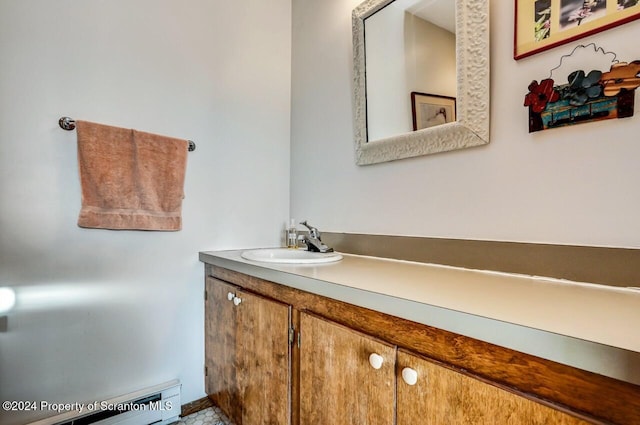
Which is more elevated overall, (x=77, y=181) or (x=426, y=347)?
(x=77, y=181)

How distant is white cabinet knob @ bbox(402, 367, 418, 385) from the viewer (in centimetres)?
65

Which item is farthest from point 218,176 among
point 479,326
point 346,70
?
point 479,326

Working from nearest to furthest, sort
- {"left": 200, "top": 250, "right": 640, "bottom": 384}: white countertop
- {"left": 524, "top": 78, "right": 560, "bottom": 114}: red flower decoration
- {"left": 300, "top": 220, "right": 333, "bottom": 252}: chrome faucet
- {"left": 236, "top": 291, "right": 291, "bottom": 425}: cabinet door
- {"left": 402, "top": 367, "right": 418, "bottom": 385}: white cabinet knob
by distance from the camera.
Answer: {"left": 200, "top": 250, "right": 640, "bottom": 384}: white countertop → {"left": 402, "top": 367, "right": 418, "bottom": 385}: white cabinet knob → {"left": 524, "top": 78, "right": 560, "bottom": 114}: red flower decoration → {"left": 236, "top": 291, "right": 291, "bottom": 425}: cabinet door → {"left": 300, "top": 220, "right": 333, "bottom": 252}: chrome faucet

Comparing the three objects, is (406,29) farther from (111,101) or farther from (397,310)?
(111,101)

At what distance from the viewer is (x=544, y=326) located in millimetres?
492

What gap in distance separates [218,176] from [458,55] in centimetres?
125

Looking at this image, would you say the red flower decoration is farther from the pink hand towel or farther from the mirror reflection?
the pink hand towel

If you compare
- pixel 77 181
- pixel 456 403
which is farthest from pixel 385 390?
pixel 77 181

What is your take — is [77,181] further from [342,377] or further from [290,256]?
[342,377]

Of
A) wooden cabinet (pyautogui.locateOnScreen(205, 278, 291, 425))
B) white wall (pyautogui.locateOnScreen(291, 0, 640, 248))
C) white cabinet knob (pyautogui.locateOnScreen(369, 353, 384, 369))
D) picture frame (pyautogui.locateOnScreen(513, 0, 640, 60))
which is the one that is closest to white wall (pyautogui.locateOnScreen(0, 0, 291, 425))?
wooden cabinet (pyautogui.locateOnScreen(205, 278, 291, 425))

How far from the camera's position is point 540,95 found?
0.90 m

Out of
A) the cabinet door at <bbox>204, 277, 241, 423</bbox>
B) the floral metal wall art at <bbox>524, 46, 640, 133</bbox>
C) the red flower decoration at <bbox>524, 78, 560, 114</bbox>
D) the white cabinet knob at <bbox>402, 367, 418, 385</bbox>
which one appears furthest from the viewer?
the cabinet door at <bbox>204, 277, 241, 423</bbox>

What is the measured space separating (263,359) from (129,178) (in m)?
0.98

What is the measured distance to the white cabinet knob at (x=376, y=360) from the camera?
2.35 ft
